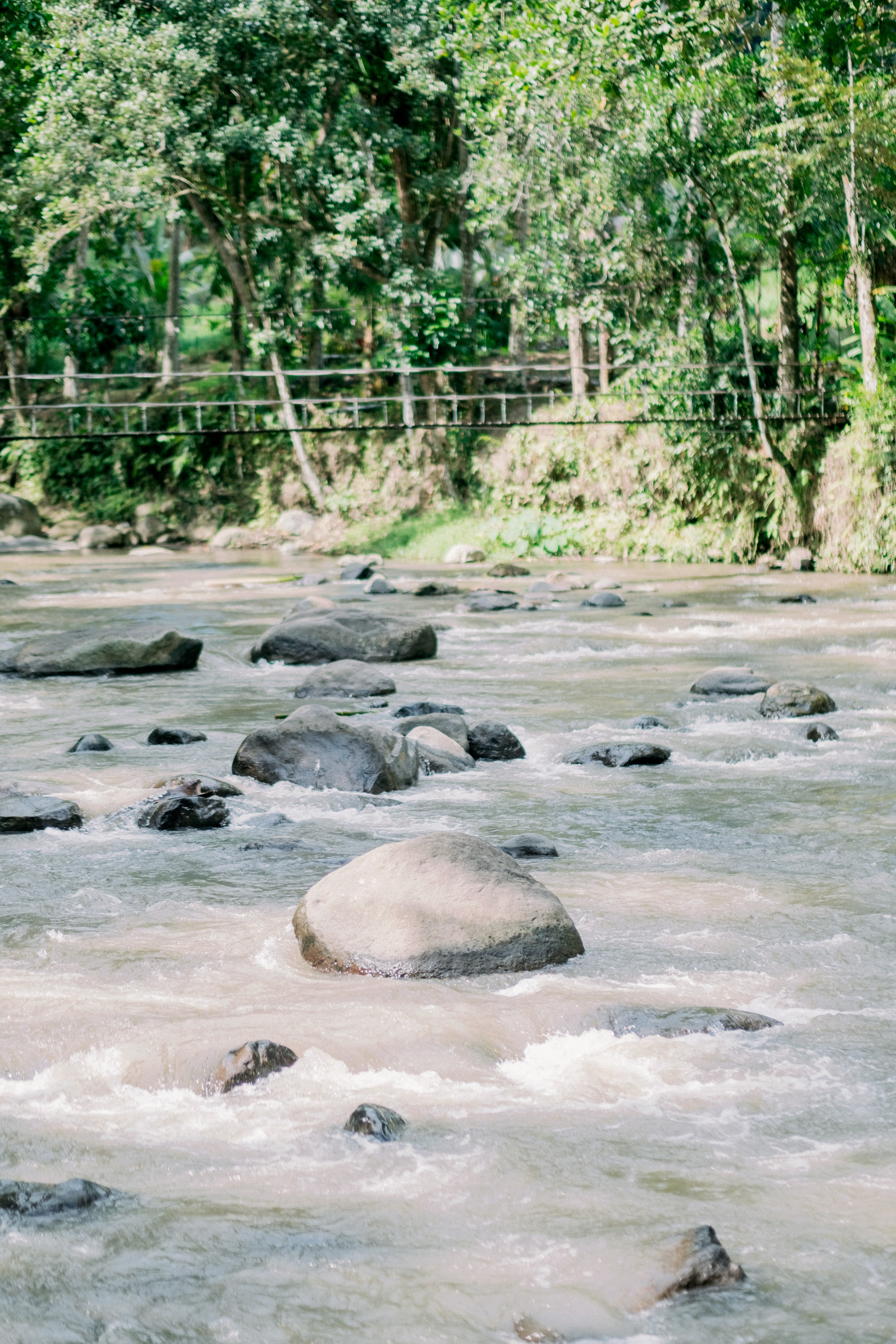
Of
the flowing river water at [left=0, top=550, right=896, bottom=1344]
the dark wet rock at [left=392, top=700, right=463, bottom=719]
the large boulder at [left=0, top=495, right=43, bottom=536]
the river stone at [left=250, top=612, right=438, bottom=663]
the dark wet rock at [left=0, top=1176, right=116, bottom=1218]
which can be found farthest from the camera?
the large boulder at [left=0, top=495, right=43, bottom=536]

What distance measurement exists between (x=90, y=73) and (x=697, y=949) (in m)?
19.2

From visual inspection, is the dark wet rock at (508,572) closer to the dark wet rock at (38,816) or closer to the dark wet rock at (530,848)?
the dark wet rock at (38,816)

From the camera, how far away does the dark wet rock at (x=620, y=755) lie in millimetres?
6805

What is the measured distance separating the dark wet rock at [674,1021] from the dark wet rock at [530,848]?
1.55 metres

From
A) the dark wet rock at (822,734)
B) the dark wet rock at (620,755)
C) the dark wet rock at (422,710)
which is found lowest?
Result: the dark wet rock at (822,734)

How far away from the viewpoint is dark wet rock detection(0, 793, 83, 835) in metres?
5.61

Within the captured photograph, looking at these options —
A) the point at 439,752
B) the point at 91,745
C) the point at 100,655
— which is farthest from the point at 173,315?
the point at 439,752

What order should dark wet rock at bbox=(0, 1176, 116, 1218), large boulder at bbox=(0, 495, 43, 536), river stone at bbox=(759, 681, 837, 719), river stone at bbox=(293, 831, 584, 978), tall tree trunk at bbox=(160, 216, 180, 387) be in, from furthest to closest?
1. tall tree trunk at bbox=(160, 216, 180, 387)
2. large boulder at bbox=(0, 495, 43, 536)
3. river stone at bbox=(759, 681, 837, 719)
4. river stone at bbox=(293, 831, 584, 978)
5. dark wet rock at bbox=(0, 1176, 116, 1218)

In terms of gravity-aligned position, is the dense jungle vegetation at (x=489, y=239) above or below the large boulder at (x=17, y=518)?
above

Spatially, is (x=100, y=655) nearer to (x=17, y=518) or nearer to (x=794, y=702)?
(x=794, y=702)

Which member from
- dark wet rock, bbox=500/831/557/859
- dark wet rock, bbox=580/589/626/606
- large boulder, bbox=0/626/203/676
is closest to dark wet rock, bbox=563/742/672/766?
dark wet rock, bbox=500/831/557/859

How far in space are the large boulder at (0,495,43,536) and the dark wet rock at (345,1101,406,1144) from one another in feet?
74.9

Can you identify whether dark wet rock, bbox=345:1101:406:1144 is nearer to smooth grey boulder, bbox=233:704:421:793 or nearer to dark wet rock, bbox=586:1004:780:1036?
dark wet rock, bbox=586:1004:780:1036

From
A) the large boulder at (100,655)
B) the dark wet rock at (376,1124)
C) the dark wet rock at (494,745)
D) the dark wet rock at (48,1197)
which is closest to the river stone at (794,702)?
the dark wet rock at (494,745)
